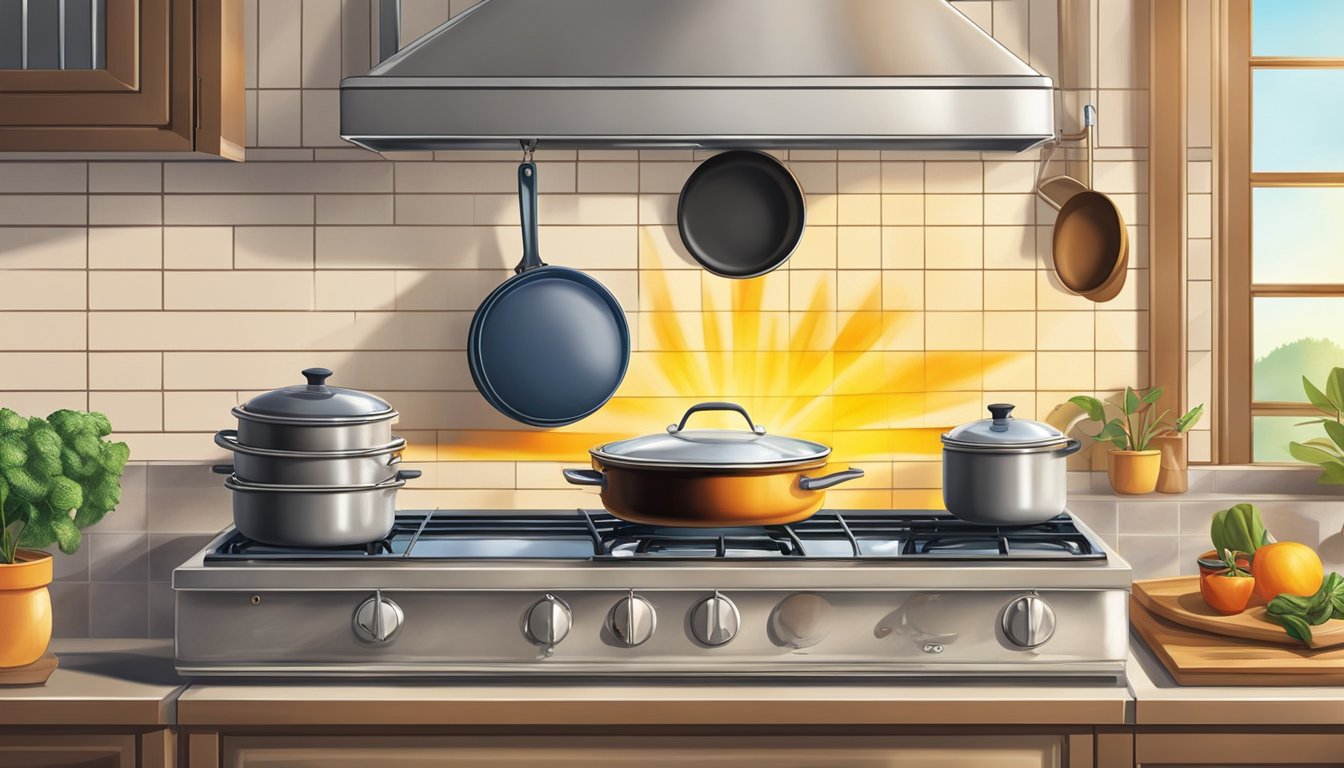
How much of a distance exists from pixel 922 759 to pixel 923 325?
853 mm

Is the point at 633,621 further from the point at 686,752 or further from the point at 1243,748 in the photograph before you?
the point at 1243,748

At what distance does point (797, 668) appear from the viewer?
161 centimetres

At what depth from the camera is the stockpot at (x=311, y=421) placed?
166cm

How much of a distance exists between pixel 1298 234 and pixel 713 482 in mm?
1360

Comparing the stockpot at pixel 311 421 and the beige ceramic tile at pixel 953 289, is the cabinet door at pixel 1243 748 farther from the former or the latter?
the stockpot at pixel 311 421

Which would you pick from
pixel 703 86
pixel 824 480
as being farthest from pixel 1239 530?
pixel 703 86

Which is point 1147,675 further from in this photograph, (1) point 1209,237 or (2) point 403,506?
(2) point 403,506

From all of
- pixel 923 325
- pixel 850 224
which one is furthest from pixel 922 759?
pixel 850 224

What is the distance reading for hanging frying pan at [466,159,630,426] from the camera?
2.06 metres

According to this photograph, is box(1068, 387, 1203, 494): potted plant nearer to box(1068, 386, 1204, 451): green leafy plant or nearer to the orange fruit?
box(1068, 386, 1204, 451): green leafy plant

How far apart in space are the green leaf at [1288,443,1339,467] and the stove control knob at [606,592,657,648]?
1301 mm

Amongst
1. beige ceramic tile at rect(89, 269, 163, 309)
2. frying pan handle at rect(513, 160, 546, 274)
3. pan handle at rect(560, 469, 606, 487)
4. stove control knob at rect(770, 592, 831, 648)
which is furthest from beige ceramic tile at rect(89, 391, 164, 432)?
stove control knob at rect(770, 592, 831, 648)

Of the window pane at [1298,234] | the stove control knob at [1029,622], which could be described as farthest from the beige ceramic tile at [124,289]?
the window pane at [1298,234]

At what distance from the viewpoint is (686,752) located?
1580 mm
